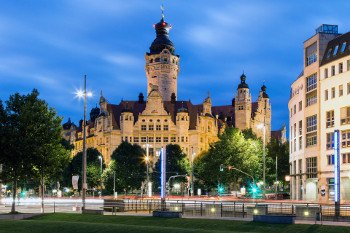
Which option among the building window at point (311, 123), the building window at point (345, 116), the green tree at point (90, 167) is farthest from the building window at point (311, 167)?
the green tree at point (90, 167)

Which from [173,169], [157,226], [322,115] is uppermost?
[322,115]

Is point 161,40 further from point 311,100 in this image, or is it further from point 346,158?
point 346,158

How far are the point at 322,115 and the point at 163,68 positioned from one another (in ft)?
355

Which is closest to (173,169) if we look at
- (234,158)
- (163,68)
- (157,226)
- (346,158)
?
(234,158)

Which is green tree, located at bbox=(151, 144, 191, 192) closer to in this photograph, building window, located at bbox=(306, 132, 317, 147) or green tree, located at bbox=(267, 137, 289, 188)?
green tree, located at bbox=(267, 137, 289, 188)

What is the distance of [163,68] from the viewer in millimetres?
176125

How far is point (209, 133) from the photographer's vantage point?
161 m

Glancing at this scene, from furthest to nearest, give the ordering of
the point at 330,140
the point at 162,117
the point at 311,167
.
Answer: the point at 162,117, the point at 311,167, the point at 330,140

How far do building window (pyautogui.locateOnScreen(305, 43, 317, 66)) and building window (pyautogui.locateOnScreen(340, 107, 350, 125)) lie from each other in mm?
10411

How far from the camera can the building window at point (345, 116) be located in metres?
67.1

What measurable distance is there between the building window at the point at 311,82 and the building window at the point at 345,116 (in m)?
7.56

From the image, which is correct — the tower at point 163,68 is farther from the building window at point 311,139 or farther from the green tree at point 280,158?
the building window at point 311,139

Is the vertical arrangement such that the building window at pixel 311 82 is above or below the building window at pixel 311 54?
below

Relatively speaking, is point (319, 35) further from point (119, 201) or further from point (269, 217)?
point (269, 217)
